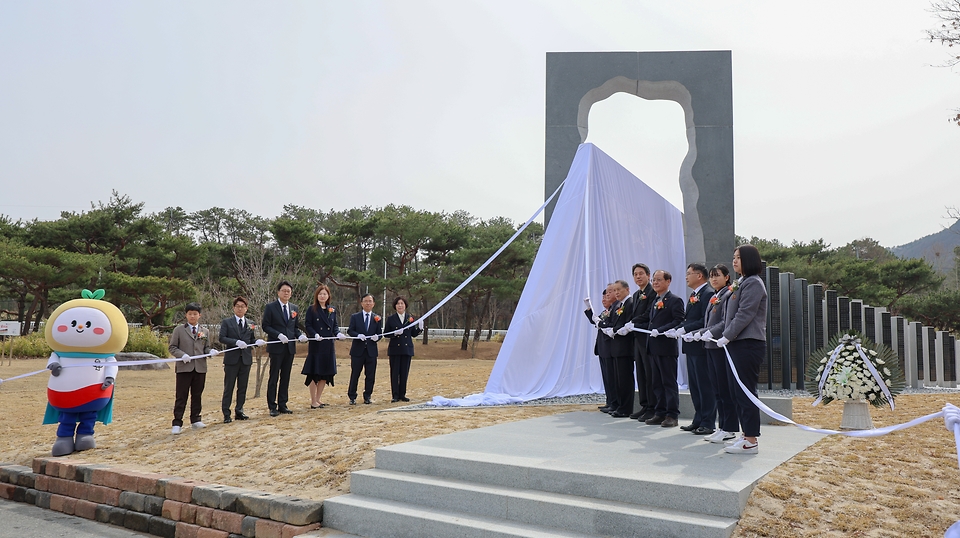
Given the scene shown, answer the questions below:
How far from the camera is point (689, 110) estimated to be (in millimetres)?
9539

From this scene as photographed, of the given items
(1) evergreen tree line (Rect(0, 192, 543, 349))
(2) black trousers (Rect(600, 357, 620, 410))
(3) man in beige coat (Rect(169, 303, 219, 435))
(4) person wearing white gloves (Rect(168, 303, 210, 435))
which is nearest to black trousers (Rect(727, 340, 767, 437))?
(2) black trousers (Rect(600, 357, 620, 410))

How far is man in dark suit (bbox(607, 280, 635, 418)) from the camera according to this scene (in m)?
5.91

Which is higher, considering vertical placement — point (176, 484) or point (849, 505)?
point (849, 505)

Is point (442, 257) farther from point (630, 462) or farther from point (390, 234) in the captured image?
point (630, 462)

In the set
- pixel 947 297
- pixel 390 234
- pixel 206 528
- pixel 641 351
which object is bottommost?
pixel 206 528

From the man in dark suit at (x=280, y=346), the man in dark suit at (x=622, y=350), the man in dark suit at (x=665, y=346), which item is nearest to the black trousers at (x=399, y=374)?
the man in dark suit at (x=280, y=346)

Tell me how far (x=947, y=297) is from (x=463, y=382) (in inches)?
691

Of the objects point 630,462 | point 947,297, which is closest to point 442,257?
point 947,297

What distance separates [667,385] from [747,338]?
1.33m

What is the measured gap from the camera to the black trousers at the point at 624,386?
604 centimetres

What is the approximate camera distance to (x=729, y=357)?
4.24 m

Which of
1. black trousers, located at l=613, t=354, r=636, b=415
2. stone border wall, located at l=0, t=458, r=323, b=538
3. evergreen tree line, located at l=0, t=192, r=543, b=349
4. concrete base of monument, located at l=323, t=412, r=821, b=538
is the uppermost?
evergreen tree line, located at l=0, t=192, r=543, b=349

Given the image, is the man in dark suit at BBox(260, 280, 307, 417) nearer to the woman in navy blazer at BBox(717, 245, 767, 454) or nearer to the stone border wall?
the stone border wall

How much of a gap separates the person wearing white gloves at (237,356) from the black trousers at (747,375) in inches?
176
